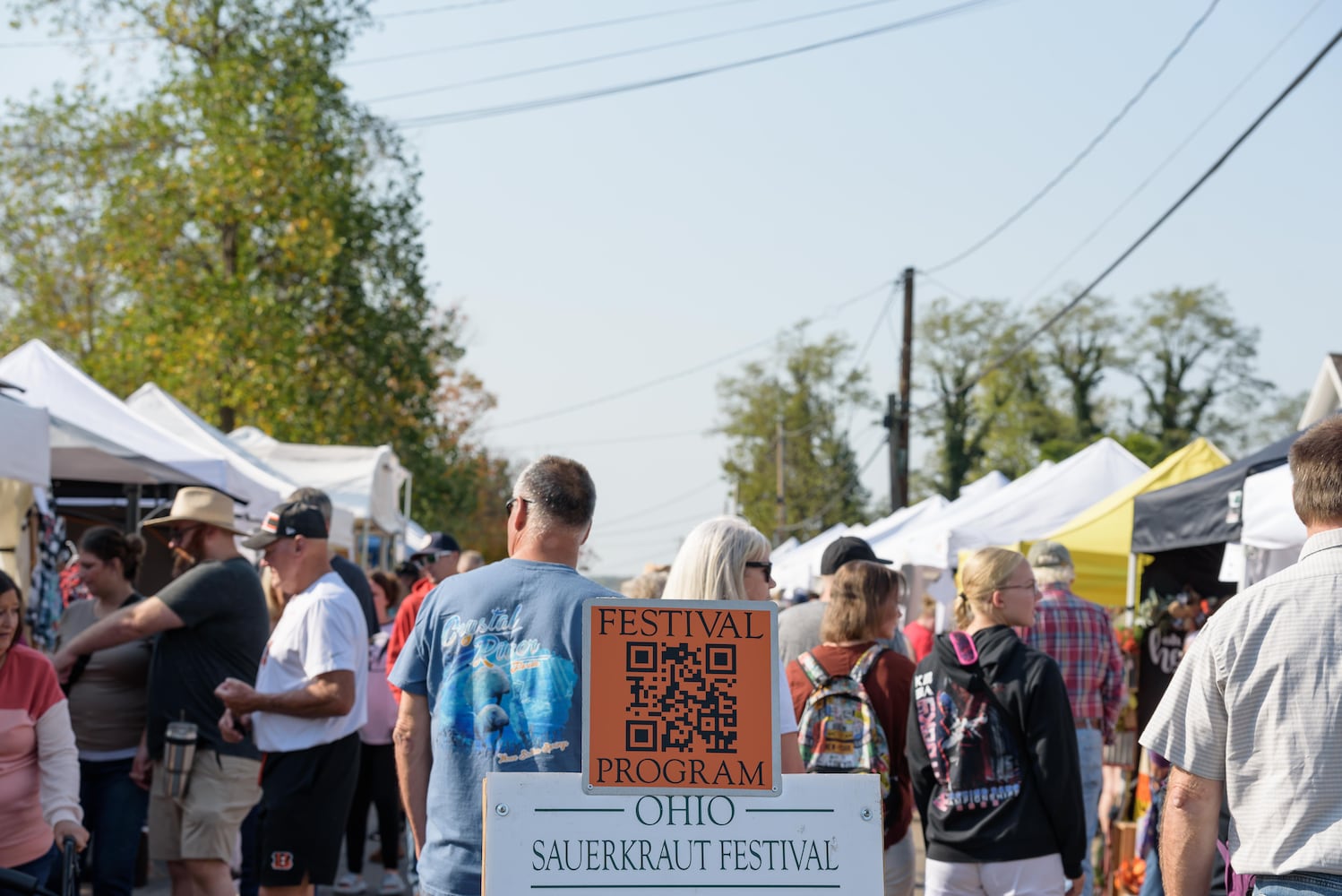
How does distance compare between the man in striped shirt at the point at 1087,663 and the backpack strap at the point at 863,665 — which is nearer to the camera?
the backpack strap at the point at 863,665

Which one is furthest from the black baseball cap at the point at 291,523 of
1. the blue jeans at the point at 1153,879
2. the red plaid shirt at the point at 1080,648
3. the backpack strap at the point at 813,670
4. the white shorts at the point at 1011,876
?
the blue jeans at the point at 1153,879

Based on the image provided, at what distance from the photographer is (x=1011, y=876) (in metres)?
4.67

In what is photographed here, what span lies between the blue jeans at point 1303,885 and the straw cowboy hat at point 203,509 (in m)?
4.51

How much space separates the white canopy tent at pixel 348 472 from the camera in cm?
1652

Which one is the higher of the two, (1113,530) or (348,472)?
(348,472)

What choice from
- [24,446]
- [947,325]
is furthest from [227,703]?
[947,325]

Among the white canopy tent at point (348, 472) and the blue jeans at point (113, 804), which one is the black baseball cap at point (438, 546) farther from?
the white canopy tent at point (348, 472)

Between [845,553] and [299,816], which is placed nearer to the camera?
[299,816]

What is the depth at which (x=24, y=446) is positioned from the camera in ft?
23.0

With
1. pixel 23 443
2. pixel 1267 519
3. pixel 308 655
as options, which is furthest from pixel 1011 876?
pixel 23 443

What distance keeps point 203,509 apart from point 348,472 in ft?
36.8

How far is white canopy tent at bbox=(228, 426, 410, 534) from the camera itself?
1652 cm

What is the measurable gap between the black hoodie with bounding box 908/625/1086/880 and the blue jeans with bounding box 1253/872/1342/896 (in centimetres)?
161

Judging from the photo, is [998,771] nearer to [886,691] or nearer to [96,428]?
[886,691]
